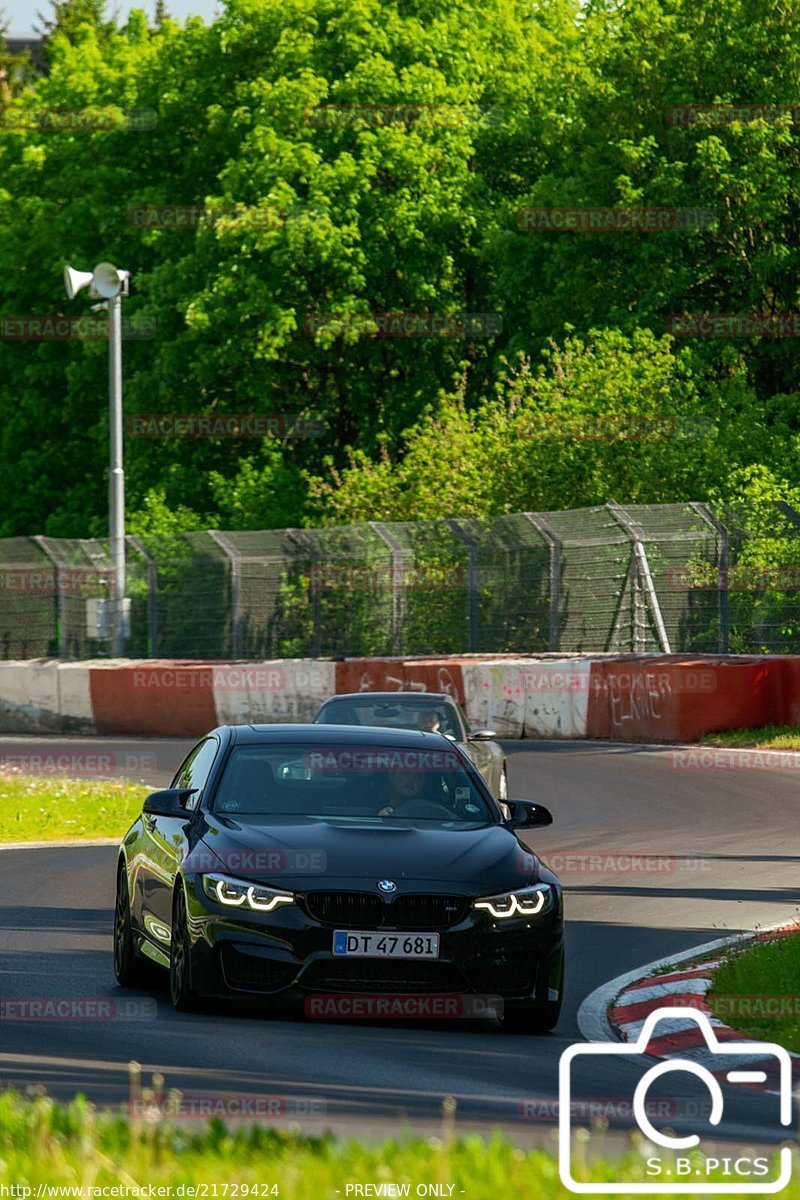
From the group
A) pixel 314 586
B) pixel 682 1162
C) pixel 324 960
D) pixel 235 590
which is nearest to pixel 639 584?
pixel 314 586

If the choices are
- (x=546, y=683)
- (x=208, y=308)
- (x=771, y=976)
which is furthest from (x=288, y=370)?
(x=771, y=976)

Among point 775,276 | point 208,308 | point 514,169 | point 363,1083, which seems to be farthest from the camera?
point 514,169

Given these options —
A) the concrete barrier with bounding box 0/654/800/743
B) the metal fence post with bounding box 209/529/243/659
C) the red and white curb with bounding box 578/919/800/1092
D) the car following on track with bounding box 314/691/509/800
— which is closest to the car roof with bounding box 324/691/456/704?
the car following on track with bounding box 314/691/509/800

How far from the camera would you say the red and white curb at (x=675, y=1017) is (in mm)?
9523

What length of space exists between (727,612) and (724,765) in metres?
4.92

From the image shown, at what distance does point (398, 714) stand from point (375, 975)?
9789 millimetres

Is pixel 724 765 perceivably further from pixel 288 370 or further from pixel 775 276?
pixel 288 370

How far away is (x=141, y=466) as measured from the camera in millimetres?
50125

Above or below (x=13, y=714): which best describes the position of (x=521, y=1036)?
above

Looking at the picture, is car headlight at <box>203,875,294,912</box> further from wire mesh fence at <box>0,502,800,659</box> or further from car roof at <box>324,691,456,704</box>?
wire mesh fence at <box>0,502,800,659</box>

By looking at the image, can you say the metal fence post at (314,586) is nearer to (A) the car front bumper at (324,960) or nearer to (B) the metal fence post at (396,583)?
(B) the metal fence post at (396,583)

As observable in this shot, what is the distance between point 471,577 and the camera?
109 ft

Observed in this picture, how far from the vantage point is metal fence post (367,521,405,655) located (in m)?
33.9

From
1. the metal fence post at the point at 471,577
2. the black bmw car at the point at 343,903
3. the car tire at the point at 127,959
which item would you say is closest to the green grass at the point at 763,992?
the black bmw car at the point at 343,903
